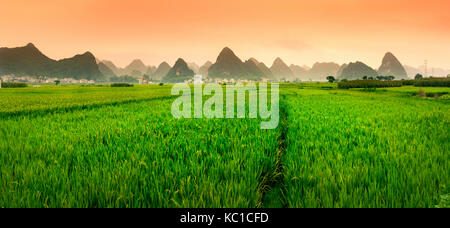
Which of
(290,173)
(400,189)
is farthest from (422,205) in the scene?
(290,173)

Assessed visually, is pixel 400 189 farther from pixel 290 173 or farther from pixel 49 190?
pixel 49 190

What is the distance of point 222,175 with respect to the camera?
2113 millimetres

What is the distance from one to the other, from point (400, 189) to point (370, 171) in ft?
1.16
